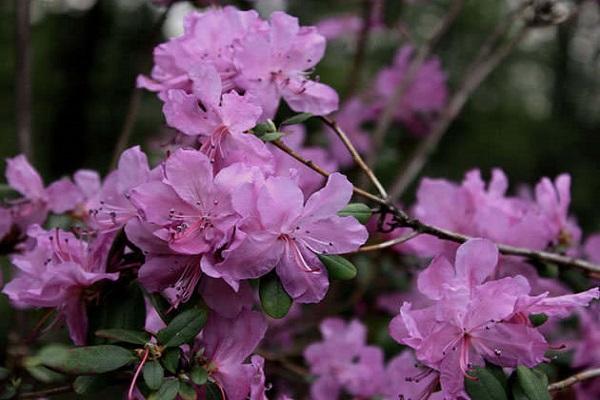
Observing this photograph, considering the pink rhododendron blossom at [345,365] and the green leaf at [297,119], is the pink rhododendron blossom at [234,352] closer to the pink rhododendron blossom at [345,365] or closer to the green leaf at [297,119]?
the green leaf at [297,119]

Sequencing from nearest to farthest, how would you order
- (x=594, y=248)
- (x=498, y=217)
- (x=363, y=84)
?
(x=498, y=217) < (x=594, y=248) < (x=363, y=84)

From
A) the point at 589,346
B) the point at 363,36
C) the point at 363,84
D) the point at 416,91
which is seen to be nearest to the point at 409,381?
the point at 589,346

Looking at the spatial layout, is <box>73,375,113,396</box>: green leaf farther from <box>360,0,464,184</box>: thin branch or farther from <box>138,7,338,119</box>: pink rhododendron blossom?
<box>360,0,464,184</box>: thin branch

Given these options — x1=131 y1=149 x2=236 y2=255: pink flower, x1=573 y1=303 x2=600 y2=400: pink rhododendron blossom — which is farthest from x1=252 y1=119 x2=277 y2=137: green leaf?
x1=573 y1=303 x2=600 y2=400: pink rhododendron blossom

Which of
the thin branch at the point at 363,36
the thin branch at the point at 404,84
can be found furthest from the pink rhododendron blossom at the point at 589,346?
the thin branch at the point at 363,36

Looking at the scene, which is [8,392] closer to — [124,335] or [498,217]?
[124,335]

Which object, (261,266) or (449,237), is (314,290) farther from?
(449,237)

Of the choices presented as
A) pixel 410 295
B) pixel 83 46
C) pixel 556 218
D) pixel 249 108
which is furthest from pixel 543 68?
pixel 249 108
